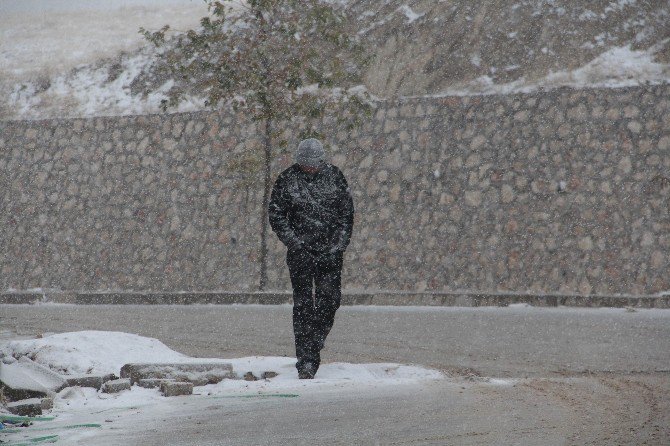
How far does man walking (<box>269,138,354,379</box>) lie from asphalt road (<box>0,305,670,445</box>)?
3.63 ft

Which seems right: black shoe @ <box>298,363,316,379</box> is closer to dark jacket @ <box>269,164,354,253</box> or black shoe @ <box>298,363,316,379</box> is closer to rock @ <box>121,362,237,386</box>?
rock @ <box>121,362,237,386</box>

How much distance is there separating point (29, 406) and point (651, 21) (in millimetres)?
18935

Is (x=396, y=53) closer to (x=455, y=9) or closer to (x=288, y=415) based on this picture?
(x=455, y=9)

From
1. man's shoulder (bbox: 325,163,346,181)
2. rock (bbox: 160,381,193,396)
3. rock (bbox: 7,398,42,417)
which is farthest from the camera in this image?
man's shoulder (bbox: 325,163,346,181)

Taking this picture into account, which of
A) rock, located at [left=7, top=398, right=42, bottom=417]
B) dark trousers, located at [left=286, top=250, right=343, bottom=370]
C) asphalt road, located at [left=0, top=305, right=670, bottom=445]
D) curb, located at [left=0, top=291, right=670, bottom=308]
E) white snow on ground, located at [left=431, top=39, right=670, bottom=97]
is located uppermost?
white snow on ground, located at [left=431, top=39, right=670, bottom=97]

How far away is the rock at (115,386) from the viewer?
7.92 metres

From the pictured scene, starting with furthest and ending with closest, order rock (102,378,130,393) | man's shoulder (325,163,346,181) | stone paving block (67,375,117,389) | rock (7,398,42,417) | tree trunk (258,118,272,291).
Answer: tree trunk (258,118,272,291), man's shoulder (325,163,346,181), stone paving block (67,375,117,389), rock (102,378,130,393), rock (7,398,42,417)

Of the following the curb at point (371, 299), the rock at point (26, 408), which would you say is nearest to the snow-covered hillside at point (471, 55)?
the curb at point (371, 299)

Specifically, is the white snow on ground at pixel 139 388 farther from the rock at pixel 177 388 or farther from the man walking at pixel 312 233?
the man walking at pixel 312 233

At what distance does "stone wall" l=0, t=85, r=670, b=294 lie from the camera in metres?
20.7

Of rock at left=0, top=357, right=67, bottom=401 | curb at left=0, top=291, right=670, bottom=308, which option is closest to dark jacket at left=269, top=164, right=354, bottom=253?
rock at left=0, top=357, right=67, bottom=401

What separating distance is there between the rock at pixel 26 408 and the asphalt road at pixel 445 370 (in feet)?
2.35

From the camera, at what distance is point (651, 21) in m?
23.2

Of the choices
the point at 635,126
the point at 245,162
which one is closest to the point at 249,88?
the point at 245,162
